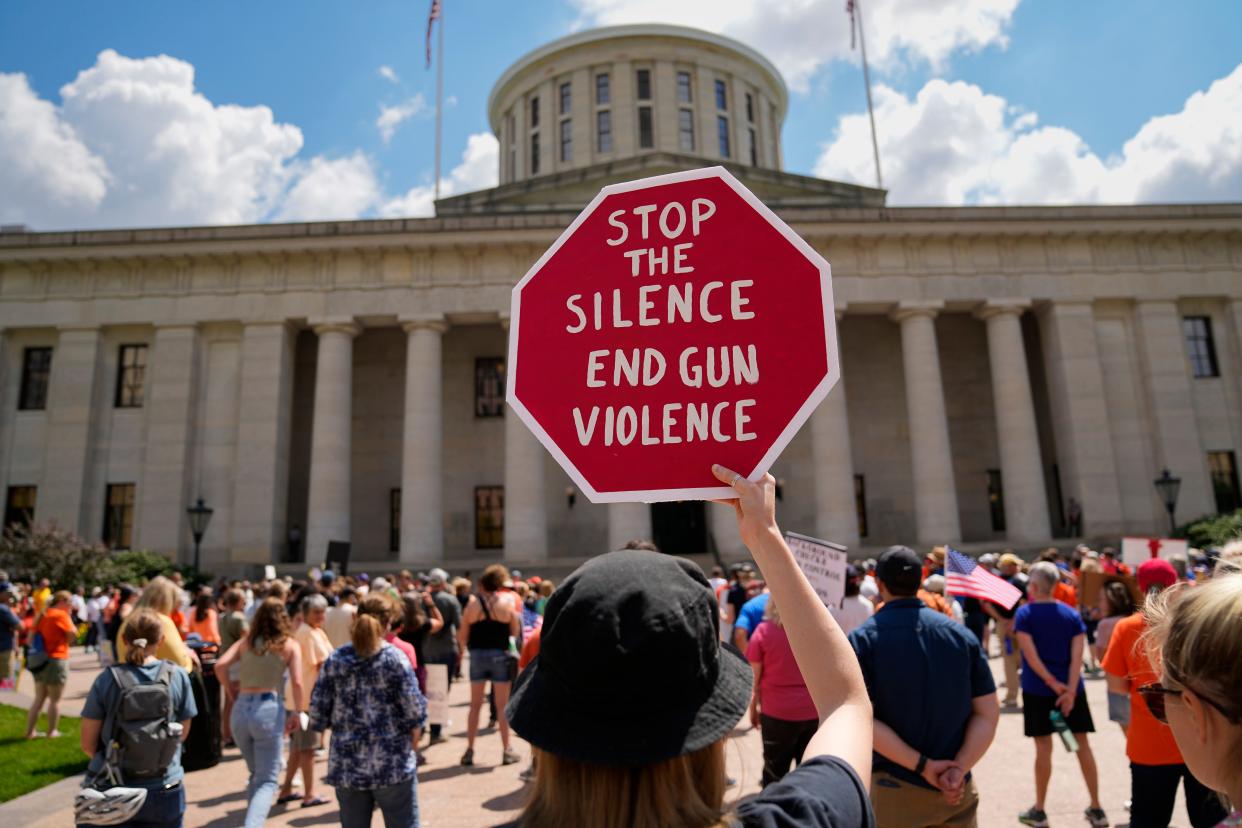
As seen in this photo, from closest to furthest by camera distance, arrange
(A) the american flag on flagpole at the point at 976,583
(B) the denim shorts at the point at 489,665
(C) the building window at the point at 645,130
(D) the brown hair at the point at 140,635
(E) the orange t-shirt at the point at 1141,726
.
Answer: (E) the orange t-shirt at the point at 1141,726
(D) the brown hair at the point at 140,635
(A) the american flag on flagpole at the point at 976,583
(B) the denim shorts at the point at 489,665
(C) the building window at the point at 645,130

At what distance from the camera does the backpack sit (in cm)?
511

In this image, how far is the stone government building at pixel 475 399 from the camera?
2906 centimetres

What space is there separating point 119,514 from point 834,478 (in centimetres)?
2545

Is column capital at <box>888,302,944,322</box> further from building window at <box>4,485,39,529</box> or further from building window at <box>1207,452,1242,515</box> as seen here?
building window at <box>4,485,39,529</box>

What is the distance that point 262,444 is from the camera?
29016mm

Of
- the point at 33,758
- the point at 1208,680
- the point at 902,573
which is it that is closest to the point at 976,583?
the point at 902,573

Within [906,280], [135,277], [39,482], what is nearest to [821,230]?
[906,280]

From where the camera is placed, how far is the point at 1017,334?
30.2m

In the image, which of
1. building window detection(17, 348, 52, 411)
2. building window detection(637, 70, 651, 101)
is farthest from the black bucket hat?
building window detection(637, 70, 651, 101)

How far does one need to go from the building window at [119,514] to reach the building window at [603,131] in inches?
1071

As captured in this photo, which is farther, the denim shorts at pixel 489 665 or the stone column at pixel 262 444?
the stone column at pixel 262 444

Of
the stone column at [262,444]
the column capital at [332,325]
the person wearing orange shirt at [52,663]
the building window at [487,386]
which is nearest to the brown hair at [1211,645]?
the person wearing orange shirt at [52,663]

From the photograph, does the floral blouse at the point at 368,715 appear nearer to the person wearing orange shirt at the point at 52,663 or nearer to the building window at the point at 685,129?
the person wearing orange shirt at the point at 52,663

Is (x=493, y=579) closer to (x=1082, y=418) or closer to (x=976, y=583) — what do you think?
(x=976, y=583)
